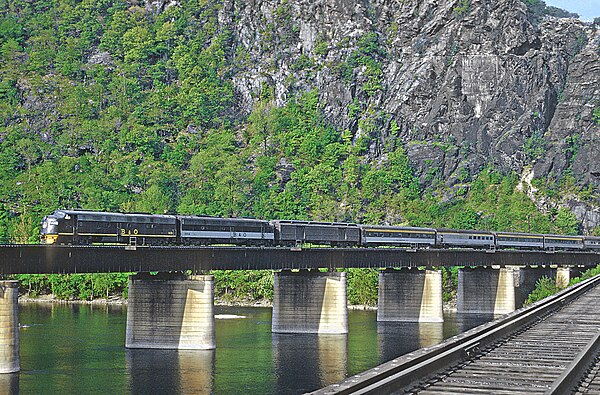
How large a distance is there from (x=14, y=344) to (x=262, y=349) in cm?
2588

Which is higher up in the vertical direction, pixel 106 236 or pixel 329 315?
pixel 106 236

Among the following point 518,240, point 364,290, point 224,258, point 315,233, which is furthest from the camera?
point 364,290

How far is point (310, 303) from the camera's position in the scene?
96.1 metres

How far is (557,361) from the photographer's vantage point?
38.4 metres

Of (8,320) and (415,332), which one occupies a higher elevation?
(8,320)

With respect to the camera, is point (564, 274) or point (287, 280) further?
point (564, 274)

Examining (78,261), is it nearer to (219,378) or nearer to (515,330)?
(219,378)

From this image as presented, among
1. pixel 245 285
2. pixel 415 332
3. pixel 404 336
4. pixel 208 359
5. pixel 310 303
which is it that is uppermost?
pixel 310 303

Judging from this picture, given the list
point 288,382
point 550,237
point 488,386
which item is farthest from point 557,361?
point 550,237

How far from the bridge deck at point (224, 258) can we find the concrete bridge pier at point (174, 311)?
5.55 feet

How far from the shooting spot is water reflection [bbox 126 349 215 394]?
6006 centimetres

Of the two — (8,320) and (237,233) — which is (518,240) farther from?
(8,320)

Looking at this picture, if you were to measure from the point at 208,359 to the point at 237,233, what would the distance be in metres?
17.2

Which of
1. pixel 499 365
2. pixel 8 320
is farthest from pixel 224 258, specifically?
pixel 499 365
